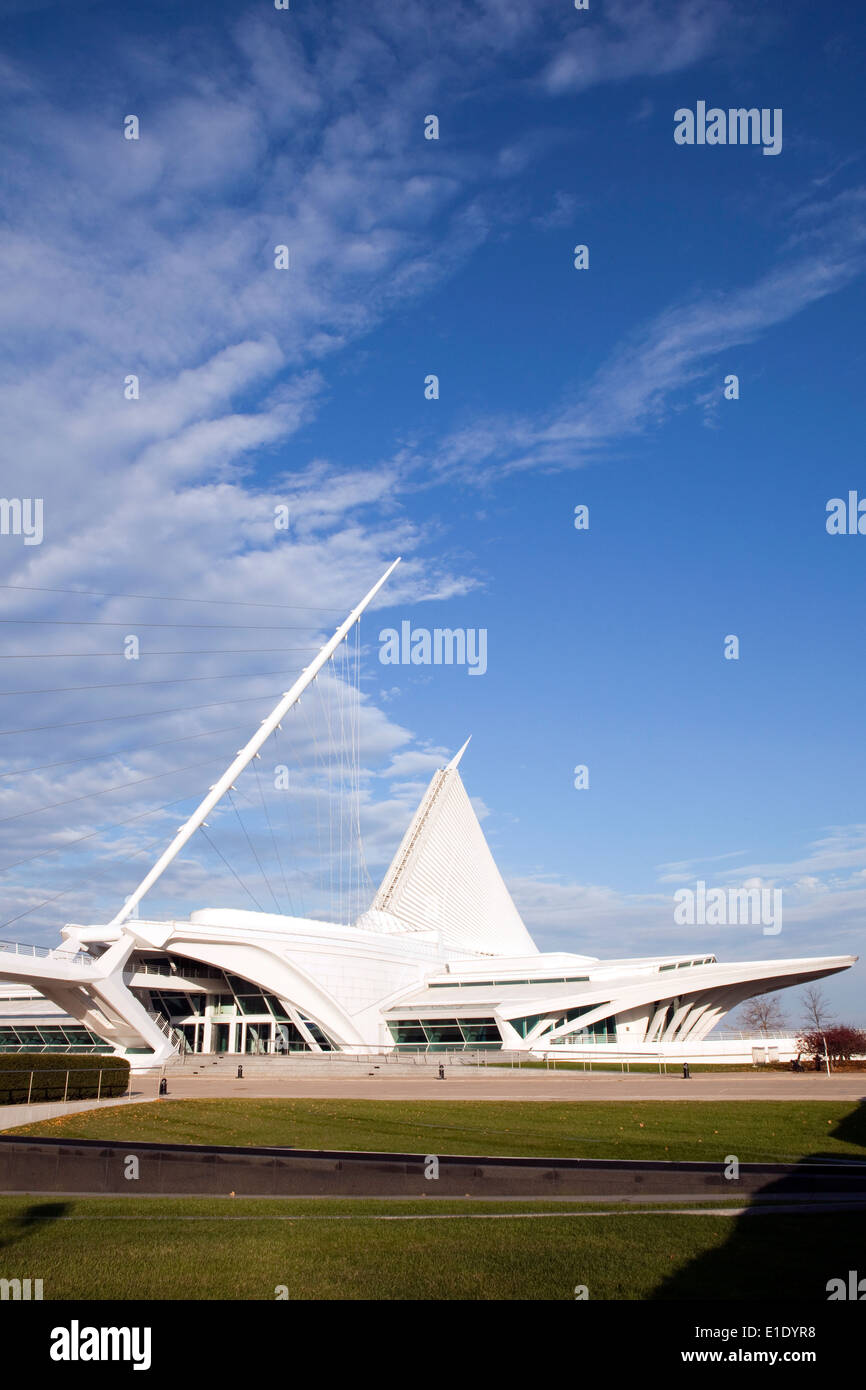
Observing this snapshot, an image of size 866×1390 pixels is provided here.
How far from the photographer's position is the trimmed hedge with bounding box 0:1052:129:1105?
76.4 ft

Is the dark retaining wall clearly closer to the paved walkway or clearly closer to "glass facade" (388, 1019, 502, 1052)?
the paved walkway

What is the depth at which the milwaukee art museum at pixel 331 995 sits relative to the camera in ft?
151

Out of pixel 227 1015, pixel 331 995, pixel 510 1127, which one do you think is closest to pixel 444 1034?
pixel 331 995

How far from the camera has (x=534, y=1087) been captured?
102ft

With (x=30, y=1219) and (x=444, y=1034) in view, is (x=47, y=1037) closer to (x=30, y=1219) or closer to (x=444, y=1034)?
(x=444, y=1034)

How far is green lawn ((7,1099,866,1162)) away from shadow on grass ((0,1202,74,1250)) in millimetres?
6223

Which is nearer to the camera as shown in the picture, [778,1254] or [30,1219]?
[778,1254]

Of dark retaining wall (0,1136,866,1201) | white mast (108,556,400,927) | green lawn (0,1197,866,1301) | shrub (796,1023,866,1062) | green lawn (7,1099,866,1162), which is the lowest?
shrub (796,1023,866,1062)

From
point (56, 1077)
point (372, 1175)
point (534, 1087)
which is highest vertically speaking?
point (372, 1175)

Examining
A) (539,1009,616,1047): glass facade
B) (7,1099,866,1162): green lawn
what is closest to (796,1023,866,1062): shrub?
(539,1009,616,1047): glass facade

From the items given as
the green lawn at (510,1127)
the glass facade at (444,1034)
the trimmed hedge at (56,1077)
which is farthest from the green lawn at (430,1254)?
the glass facade at (444,1034)

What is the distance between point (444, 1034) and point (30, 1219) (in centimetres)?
4340

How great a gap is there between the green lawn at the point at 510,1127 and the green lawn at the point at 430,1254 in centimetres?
601

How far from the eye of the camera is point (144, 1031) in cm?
4291
